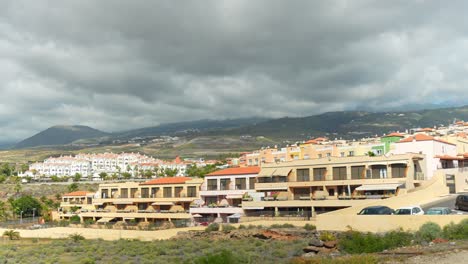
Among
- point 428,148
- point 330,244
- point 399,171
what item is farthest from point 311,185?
point 330,244

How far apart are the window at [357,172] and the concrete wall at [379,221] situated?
13.5 m

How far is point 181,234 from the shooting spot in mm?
49781

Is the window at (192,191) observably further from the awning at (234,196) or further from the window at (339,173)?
the window at (339,173)

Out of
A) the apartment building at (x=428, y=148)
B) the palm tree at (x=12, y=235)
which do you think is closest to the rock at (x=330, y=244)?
the apartment building at (x=428, y=148)

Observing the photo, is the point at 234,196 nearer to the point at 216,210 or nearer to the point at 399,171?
the point at 216,210

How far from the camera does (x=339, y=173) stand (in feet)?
172

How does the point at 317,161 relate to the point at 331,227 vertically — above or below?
above

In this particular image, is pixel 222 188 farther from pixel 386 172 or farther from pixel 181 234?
pixel 386 172

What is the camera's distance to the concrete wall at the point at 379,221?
31366 millimetres

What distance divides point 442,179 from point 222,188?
28.8 m

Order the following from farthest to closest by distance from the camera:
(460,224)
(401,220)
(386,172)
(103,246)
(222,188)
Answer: (222,188) → (386,172) → (103,246) → (401,220) → (460,224)

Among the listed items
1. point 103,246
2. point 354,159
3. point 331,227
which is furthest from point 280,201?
point 103,246

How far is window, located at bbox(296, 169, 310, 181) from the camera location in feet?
180

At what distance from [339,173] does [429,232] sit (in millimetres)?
22287
